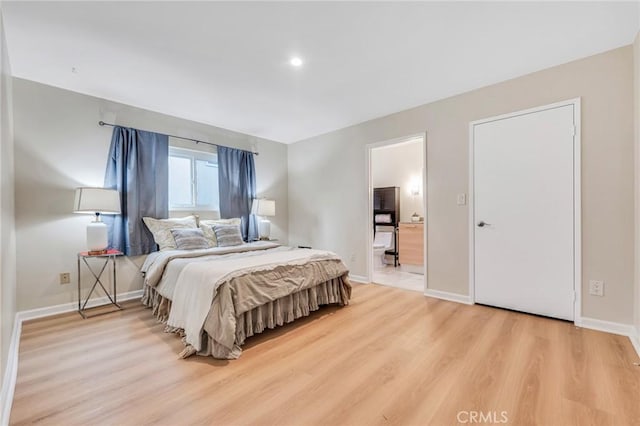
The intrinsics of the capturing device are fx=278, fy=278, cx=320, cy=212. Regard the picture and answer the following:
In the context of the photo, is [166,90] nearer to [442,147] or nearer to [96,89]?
[96,89]

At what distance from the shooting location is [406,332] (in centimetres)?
240

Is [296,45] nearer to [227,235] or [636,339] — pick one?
[227,235]

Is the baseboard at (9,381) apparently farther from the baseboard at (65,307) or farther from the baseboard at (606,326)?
the baseboard at (606,326)

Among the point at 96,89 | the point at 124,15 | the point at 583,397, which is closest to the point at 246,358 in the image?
the point at 583,397

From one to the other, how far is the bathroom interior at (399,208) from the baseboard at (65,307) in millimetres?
3657

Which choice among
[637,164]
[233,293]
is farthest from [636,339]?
[233,293]

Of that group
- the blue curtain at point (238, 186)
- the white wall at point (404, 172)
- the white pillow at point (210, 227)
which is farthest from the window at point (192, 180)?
the white wall at point (404, 172)

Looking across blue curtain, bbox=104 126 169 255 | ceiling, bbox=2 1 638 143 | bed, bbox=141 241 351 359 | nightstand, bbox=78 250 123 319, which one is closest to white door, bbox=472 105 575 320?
ceiling, bbox=2 1 638 143

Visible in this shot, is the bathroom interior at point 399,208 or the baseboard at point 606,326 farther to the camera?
the bathroom interior at point 399,208

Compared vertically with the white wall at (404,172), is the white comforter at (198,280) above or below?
below

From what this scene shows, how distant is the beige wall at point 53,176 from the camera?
2.74 metres

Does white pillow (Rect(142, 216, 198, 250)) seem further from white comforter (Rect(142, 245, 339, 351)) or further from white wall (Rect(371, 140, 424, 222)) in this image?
white wall (Rect(371, 140, 424, 222))

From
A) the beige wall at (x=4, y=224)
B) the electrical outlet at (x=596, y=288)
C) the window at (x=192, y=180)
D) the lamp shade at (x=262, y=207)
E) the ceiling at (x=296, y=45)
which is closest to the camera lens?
the beige wall at (x=4, y=224)

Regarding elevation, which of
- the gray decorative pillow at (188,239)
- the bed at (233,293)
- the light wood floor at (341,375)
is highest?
the gray decorative pillow at (188,239)
